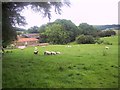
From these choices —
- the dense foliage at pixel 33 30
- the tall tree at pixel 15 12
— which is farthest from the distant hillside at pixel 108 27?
the dense foliage at pixel 33 30

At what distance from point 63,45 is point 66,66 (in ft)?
7.40

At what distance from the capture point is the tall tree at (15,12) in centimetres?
1015

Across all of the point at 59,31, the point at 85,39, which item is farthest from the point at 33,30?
the point at 85,39

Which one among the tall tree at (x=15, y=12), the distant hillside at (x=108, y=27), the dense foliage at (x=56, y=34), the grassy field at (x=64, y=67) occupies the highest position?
the tall tree at (x=15, y=12)

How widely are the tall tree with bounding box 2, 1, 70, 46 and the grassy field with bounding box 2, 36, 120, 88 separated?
3.57 feet

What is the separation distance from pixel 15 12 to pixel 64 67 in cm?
393

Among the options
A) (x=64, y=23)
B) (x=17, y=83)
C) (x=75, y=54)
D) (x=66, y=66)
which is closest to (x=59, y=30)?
(x=64, y=23)

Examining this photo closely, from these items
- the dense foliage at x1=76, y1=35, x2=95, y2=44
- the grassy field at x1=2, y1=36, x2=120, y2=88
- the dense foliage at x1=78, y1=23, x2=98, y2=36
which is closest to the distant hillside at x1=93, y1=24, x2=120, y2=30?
the dense foliage at x1=78, y1=23, x2=98, y2=36

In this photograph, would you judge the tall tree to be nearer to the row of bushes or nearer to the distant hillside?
the row of bushes

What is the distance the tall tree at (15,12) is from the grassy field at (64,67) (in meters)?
1.09

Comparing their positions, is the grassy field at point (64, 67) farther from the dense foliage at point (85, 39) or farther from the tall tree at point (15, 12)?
the tall tree at point (15, 12)

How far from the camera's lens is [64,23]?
10.6 metres

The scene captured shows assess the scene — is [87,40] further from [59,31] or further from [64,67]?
[64,67]

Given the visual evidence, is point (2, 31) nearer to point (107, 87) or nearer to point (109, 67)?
point (109, 67)
